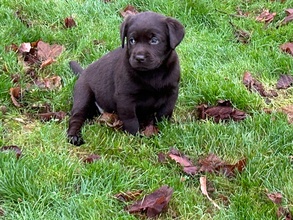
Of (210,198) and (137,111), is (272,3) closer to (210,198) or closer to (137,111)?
(137,111)

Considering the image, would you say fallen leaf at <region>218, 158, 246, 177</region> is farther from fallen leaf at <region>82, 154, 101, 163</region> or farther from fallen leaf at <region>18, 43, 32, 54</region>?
fallen leaf at <region>18, 43, 32, 54</region>

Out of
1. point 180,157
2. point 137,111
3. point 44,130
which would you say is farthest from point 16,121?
point 180,157

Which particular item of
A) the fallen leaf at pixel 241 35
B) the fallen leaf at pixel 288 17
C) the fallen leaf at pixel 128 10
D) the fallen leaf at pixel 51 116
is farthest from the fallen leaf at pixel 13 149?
the fallen leaf at pixel 288 17

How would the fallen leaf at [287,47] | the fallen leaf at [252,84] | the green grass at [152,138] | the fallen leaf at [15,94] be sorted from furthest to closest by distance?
the fallen leaf at [287,47] → the fallen leaf at [252,84] → the fallen leaf at [15,94] → the green grass at [152,138]

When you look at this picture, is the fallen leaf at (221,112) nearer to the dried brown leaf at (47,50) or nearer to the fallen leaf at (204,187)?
the fallen leaf at (204,187)

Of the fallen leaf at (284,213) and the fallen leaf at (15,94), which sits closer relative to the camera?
the fallen leaf at (284,213)

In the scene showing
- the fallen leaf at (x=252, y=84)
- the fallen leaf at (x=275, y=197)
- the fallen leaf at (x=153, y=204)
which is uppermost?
the fallen leaf at (x=153, y=204)

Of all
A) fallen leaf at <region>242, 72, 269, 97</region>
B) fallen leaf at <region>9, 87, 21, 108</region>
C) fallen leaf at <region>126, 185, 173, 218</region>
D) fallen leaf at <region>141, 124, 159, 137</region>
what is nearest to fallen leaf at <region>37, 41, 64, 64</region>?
fallen leaf at <region>9, 87, 21, 108</region>

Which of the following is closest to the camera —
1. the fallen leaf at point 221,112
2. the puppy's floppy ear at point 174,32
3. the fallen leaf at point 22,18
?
the puppy's floppy ear at point 174,32
